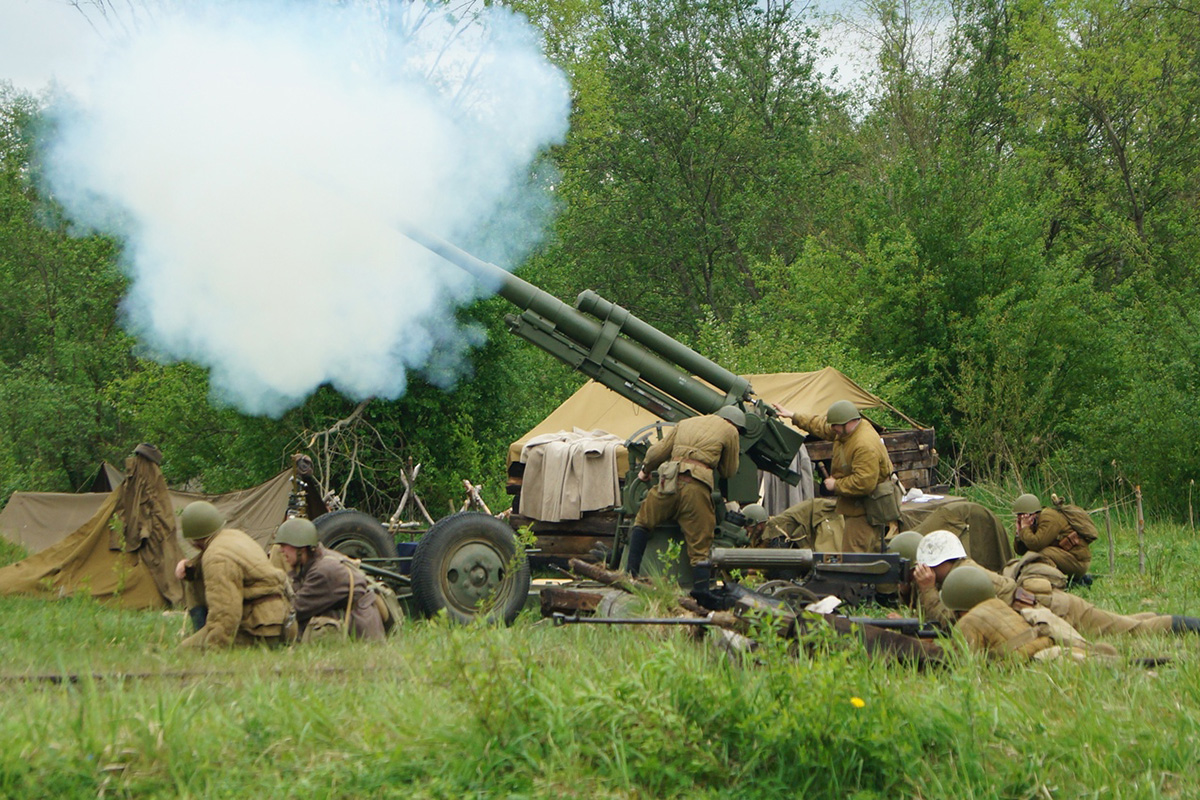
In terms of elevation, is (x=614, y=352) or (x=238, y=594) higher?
(x=614, y=352)

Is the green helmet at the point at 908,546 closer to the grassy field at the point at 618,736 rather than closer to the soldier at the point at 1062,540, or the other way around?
the soldier at the point at 1062,540

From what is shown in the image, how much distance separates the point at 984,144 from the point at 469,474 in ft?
56.3

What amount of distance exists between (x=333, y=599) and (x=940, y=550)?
12.7 feet

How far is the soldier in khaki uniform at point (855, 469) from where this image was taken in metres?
10.6

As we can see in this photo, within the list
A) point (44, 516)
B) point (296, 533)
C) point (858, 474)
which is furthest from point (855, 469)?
point (44, 516)

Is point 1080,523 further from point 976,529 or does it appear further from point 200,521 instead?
point 200,521

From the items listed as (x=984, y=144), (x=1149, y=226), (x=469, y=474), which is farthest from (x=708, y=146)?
(x=469, y=474)

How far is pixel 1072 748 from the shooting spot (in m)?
4.82

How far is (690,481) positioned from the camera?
1000cm

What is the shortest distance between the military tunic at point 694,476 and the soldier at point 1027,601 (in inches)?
97.4

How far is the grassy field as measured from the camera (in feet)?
15.0

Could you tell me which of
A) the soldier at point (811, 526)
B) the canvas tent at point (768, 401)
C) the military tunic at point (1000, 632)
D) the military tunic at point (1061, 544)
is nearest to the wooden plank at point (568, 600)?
the military tunic at point (1000, 632)

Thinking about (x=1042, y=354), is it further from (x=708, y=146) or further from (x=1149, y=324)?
(x=708, y=146)

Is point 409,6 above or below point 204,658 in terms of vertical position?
above
